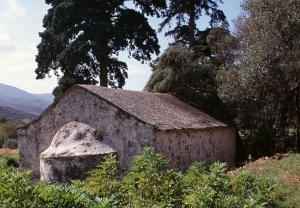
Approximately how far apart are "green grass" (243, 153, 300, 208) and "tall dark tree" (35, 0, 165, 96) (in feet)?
48.1

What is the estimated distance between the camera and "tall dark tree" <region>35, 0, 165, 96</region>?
26.8 m

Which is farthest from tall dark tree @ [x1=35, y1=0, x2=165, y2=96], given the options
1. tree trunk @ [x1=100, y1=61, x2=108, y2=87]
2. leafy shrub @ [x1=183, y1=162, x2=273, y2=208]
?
leafy shrub @ [x1=183, y1=162, x2=273, y2=208]

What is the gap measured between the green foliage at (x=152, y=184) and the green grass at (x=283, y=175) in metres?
4.05

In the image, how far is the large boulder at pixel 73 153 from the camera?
13727 millimetres

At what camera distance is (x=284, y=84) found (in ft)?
60.1

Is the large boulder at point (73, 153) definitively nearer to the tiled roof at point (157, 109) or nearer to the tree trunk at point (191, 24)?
the tiled roof at point (157, 109)

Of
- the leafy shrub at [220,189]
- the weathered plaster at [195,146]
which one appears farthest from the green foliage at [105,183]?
the weathered plaster at [195,146]

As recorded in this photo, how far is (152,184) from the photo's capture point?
6.40 metres

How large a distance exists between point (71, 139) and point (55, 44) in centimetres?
1639

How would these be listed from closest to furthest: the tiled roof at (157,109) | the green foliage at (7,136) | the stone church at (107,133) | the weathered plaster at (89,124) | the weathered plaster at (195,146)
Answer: the stone church at (107,133)
the weathered plaster at (89,124)
the weathered plaster at (195,146)
the tiled roof at (157,109)
the green foliage at (7,136)

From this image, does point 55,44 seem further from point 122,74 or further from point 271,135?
point 271,135

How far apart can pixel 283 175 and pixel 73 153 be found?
7444 millimetres

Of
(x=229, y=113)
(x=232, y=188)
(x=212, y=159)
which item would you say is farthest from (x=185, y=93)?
(x=232, y=188)

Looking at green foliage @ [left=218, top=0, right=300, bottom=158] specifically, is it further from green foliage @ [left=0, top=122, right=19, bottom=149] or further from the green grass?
green foliage @ [left=0, top=122, right=19, bottom=149]
